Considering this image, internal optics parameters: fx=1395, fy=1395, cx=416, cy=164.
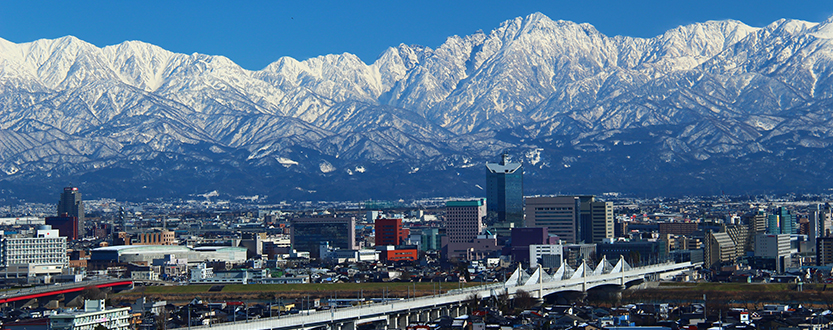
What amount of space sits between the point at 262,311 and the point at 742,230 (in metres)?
95.2

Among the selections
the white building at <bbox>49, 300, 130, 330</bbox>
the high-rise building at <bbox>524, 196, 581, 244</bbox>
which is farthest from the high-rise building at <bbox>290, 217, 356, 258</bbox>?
the white building at <bbox>49, 300, 130, 330</bbox>

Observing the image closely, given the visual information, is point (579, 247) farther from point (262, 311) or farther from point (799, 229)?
point (262, 311)

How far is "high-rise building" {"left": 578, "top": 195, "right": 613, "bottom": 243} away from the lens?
180250mm

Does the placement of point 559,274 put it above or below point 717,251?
below

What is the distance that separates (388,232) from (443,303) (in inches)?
3716

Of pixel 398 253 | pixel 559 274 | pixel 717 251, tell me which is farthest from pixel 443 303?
pixel 398 253

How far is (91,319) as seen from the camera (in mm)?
71125

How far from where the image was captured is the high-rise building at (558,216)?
183 meters

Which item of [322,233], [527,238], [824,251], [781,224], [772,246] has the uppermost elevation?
[781,224]

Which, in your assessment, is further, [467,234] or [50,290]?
[467,234]

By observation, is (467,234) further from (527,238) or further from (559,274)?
(559,274)

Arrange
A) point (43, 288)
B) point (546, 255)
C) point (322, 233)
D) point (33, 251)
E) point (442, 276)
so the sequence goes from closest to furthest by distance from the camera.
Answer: point (43, 288), point (442, 276), point (33, 251), point (546, 255), point (322, 233)

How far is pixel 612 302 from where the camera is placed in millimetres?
100688

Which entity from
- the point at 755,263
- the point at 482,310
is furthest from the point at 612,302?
the point at 755,263
